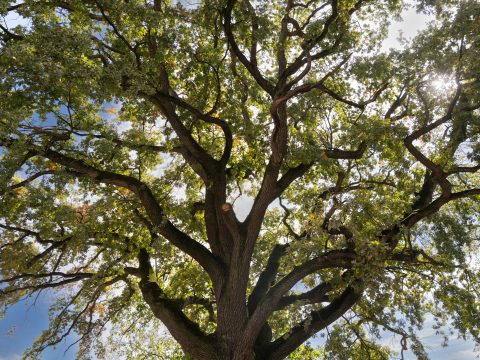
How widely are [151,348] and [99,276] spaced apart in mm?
5808

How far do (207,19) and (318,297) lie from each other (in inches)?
281

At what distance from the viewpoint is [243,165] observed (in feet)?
36.7

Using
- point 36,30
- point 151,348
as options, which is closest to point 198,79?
point 36,30

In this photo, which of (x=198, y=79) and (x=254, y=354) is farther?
(x=198, y=79)

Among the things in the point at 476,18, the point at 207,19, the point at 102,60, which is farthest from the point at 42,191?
the point at 476,18

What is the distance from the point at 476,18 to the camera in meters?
7.31

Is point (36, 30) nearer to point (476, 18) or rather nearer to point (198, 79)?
point (198, 79)

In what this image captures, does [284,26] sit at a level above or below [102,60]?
below

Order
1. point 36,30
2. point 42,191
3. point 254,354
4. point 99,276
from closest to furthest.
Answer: point 36,30 < point 254,354 < point 42,191 < point 99,276

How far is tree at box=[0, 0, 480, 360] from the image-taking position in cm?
776

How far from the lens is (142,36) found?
372 inches

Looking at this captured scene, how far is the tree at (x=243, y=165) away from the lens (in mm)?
7762

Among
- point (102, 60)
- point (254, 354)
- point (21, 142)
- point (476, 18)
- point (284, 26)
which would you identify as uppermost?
point (102, 60)

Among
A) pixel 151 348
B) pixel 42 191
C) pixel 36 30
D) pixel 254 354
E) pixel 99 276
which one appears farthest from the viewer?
pixel 151 348
